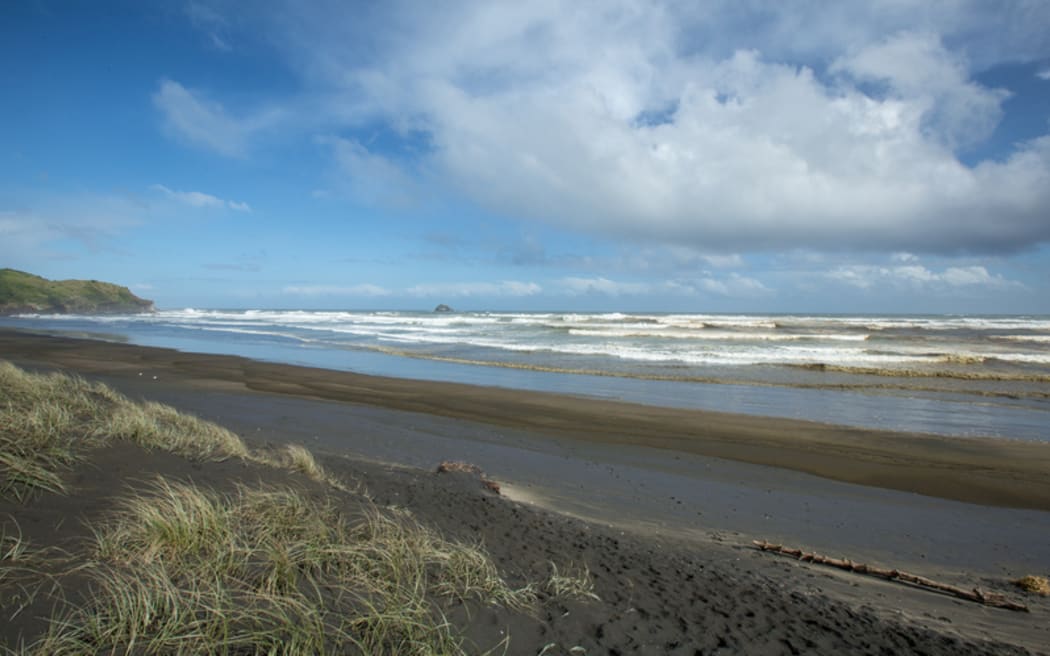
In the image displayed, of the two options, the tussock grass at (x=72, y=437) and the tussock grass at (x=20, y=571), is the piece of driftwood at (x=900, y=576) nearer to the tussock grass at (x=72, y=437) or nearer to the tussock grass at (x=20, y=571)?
the tussock grass at (x=72, y=437)

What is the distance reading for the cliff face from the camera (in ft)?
241

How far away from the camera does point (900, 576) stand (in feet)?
16.6

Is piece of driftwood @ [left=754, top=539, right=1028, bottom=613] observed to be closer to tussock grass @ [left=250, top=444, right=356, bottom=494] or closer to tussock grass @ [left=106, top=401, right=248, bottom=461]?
tussock grass @ [left=250, top=444, right=356, bottom=494]

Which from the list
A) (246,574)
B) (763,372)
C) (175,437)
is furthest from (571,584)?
(763,372)

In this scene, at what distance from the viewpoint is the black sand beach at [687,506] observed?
12.1 ft

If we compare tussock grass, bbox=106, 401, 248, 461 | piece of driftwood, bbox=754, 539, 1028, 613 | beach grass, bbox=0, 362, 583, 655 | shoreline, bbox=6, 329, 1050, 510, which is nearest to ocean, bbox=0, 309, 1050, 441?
shoreline, bbox=6, 329, 1050, 510

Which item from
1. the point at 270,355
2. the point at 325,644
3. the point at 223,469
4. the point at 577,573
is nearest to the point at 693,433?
the point at 577,573

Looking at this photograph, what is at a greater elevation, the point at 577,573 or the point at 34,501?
the point at 34,501

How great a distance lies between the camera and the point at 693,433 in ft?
36.7

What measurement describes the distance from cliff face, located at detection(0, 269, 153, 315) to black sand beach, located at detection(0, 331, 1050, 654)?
82078mm

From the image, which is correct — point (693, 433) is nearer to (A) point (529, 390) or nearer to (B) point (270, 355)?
(A) point (529, 390)

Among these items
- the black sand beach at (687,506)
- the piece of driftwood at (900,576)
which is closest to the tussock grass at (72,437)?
the black sand beach at (687,506)

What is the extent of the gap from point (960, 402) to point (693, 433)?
32.8ft

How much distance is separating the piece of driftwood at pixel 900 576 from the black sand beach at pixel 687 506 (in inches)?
6.0
